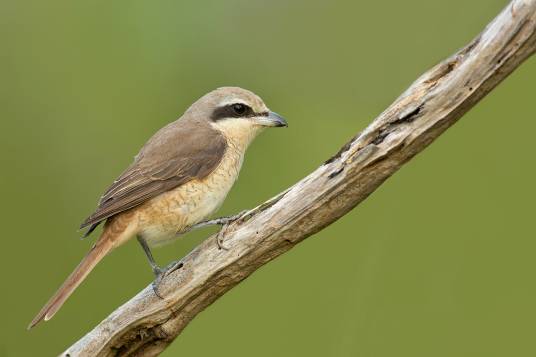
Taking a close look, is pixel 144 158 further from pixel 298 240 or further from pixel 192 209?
pixel 298 240

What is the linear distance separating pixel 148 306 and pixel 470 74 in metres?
1.76

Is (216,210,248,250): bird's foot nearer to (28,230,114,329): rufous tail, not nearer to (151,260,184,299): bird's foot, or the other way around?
(151,260,184,299): bird's foot

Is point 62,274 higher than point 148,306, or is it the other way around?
point 62,274

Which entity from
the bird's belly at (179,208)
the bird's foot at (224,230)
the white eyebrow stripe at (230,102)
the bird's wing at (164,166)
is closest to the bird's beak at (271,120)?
the white eyebrow stripe at (230,102)

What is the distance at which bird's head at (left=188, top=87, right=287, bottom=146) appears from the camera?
4375 millimetres

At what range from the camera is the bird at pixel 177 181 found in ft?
12.7

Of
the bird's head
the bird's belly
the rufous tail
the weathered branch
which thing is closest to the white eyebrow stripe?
the bird's head

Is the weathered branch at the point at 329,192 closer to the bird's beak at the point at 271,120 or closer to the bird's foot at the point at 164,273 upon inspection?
the bird's foot at the point at 164,273

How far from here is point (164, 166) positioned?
410cm

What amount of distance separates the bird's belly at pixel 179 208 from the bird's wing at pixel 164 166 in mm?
40

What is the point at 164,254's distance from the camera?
18.4 ft

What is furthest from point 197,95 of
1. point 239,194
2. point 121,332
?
point 121,332

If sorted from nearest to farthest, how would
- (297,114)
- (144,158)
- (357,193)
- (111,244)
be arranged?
(357,193)
(111,244)
(144,158)
(297,114)

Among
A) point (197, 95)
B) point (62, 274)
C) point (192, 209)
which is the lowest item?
point (192, 209)
